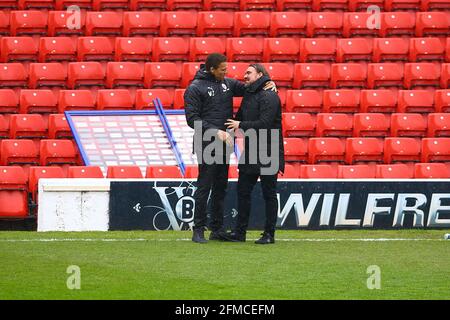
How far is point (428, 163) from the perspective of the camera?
14.5m

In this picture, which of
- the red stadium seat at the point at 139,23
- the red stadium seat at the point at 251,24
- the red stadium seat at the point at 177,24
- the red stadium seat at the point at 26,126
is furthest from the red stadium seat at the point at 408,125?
the red stadium seat at the point at 26,126

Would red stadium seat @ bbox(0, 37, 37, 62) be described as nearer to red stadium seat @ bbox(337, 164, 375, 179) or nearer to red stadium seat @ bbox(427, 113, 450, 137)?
red stadium seat @ bbox(337, 164, 375, 179)

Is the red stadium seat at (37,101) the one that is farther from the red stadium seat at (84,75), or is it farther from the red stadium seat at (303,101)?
the red stadium seat at (303,101)

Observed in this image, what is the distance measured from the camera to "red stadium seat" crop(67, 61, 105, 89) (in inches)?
619

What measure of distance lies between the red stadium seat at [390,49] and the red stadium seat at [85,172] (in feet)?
16.9

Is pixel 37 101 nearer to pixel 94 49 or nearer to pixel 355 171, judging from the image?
pixel 94 49

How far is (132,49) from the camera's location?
1627cm

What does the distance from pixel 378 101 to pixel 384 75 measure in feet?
2.15

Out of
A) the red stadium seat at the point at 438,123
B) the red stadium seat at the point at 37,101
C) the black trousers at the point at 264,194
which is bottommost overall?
the black trousers at the point at 264,194

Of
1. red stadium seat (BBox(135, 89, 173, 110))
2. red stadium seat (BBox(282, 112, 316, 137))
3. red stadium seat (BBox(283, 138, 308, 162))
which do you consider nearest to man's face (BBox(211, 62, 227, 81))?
red stadium seat (BBox(283, 138, 308, 162))

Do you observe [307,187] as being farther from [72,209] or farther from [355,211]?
[72,209]

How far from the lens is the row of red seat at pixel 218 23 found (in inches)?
656
